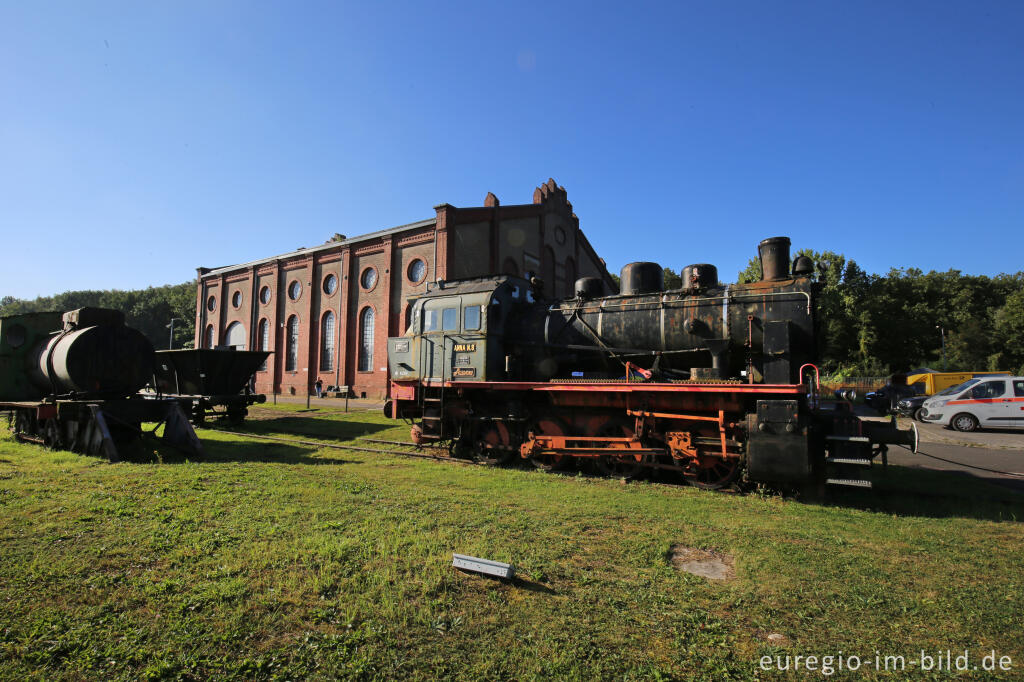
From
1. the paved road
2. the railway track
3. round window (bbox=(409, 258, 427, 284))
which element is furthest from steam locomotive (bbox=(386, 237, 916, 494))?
round window (bbox=(409, 258, 427, 284))

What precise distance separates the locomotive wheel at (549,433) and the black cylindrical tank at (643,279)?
2.92m

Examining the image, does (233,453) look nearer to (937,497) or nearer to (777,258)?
(777,258)

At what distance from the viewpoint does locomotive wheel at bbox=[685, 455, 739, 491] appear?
8.14m

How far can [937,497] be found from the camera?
766 centimetres

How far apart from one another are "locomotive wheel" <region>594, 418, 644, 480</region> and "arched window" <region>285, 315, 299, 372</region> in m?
32.0

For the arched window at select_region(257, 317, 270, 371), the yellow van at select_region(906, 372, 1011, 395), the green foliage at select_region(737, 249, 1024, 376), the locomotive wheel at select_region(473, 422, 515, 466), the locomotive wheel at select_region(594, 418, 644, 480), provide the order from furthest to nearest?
the green foliage at select_region(737, 249, 1024, 376), the arched window at select_region(257, 317, 270, 371), the yellow van at select_region(906, 372, 1011, 395), the locomotive wheel at select_region(473, 422, 515, 466), the locomotive wheel at select_region(594, 418, 644, 480)

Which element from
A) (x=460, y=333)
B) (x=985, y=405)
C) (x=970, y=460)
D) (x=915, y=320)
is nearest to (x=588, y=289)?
(x=460, y=333)

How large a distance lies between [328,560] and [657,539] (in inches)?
133

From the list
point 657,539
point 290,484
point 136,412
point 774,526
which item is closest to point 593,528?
point 657,539

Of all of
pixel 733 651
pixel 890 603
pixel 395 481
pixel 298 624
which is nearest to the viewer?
pixel 733 651

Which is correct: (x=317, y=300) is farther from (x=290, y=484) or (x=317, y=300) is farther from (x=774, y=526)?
(x=774, y=526)

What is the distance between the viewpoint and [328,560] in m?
4.56

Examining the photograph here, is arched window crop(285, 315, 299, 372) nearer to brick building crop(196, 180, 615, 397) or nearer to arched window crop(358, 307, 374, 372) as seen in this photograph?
brick building crop(196, 180, 615, 397)

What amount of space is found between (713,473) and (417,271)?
23541 millimetres
